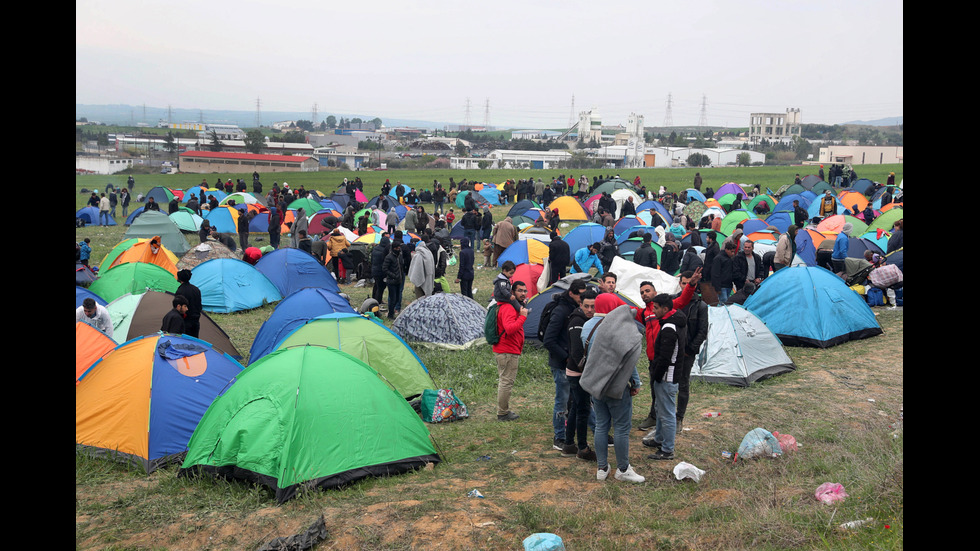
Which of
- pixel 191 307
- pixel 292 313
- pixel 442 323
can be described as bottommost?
pixel 442 323

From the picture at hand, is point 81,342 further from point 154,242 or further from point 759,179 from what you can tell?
point 759,179

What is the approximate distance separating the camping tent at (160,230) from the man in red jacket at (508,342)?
1685cm

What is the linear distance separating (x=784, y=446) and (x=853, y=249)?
1135 centimetres

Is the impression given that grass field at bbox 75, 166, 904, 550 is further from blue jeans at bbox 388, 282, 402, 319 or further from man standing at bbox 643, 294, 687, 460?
blue jeans at bbox 388, 282, 402, 319

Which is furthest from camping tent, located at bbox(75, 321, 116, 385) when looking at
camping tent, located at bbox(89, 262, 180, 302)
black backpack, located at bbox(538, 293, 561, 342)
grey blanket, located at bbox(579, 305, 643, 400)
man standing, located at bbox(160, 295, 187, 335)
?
grey blanket, located at bbox(579, 305, 643, 400)

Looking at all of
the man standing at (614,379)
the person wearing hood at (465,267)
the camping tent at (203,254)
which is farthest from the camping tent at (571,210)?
the man standing at (614,379)

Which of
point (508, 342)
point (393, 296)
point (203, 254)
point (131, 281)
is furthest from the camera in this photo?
point (203, 254)

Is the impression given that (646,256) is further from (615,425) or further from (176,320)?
(176,320)

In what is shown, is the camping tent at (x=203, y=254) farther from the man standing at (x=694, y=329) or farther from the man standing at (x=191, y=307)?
the man standing at (x=694, y=329)

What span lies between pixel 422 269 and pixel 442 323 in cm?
208

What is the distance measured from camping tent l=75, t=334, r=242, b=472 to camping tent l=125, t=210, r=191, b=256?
15147mm

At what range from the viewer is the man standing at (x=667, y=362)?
21.8ft

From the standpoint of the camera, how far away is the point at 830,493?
18.9 feet

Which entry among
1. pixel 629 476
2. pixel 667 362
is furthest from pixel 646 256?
pixel 629 476
